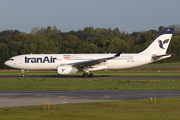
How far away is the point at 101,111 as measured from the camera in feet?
42.9

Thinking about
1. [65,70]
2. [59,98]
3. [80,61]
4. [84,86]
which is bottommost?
[59,98]

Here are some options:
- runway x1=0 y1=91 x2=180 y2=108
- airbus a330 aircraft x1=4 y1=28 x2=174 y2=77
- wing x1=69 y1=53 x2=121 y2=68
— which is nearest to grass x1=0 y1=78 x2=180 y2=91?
runway x1=0 y1=91 x2=180 y2=108

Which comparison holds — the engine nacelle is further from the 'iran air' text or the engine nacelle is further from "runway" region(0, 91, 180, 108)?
"runway" region(0, 91, 180, 108)

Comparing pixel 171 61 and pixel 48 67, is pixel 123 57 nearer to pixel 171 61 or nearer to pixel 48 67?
pixel 48 67

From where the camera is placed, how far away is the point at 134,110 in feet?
44.0

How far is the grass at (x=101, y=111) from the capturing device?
11.7 metres

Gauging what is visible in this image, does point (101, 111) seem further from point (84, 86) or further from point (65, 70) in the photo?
point (65, 70)

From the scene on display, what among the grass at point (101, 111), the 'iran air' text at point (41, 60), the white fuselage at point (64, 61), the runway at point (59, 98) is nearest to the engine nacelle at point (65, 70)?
the white fuselage at point (64, 61)

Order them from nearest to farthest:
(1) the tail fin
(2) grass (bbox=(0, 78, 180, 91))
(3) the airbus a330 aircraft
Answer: (2) grass (bbox=(0, 78, 180, 91)) → (3) the airbus a330 aircraft → (1) the tail fin

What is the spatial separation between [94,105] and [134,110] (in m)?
2.51

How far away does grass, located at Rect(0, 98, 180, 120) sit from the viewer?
38.5ft

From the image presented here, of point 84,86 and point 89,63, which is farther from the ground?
point 89,63

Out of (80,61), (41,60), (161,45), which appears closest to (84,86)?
(80,61)

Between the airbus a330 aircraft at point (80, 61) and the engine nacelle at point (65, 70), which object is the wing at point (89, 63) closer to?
the airbus a330 aircraft at point (80, 61)
